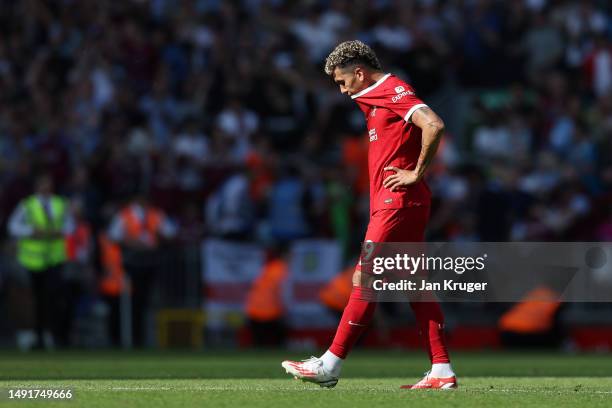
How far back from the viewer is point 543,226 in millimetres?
19172

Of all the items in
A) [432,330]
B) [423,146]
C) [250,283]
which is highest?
[423,146]

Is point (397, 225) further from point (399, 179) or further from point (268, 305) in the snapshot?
point (268, 305)

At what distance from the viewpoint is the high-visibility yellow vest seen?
19250 mm

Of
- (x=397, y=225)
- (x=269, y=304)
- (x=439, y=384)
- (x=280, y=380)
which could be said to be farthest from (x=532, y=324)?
(x=397, y=225)

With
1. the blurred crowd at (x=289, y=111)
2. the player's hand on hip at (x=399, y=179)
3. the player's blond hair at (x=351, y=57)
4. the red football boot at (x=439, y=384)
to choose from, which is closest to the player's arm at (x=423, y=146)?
the player's hand on hip at (x=399, y=179)

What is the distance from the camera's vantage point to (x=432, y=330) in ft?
31.2

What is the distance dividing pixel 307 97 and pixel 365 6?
2.31m

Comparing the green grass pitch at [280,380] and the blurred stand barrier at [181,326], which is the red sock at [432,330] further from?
the blurred stand barrier at [181,326]

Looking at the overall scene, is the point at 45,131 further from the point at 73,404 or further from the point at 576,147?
the point at 73,404

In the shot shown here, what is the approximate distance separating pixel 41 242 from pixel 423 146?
11.1m

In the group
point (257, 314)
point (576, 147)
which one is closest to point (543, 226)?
point (576, 147)

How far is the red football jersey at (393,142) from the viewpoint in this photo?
938cm

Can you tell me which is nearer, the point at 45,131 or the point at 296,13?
the point at 45,131

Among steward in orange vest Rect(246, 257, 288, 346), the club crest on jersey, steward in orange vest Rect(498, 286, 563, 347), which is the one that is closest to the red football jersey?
the club crest on jersey
